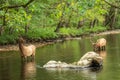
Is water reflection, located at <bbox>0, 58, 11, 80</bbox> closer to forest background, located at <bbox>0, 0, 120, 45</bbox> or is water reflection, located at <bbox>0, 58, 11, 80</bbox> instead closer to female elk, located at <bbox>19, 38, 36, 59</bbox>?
female elk, located at <bbox>19, 38, 36, 59</bbox>

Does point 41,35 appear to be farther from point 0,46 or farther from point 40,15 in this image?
point 0,46

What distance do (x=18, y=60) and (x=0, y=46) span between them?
1082 centimetres

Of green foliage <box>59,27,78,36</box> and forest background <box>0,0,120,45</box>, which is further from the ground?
forest background <box>0,0,120,45</box>

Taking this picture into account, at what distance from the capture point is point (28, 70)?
21.8 meters

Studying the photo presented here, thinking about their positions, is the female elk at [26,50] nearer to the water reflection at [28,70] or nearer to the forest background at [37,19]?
the water reflection at [28,70]

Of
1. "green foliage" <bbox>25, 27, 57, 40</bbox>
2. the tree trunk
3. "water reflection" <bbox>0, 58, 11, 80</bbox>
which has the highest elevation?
"water reflection" <bbox>0, 58, 11, 80</bbox>

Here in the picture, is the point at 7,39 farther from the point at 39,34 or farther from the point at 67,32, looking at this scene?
the point at 67,32

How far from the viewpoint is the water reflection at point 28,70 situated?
19353 mm

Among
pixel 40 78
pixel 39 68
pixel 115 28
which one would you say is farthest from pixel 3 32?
pixel 115 28

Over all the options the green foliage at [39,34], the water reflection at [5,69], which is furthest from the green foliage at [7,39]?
the water reflection at [5,69]

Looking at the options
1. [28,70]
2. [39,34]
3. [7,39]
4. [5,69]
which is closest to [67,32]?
[39,34]

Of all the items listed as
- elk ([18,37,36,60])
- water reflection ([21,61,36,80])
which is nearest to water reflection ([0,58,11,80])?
water reflection ([21,61,36,80])

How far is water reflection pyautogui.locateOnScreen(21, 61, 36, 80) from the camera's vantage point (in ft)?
63.5

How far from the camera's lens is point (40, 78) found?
18.9 metres
